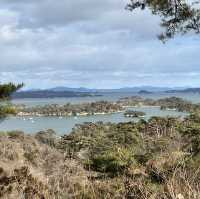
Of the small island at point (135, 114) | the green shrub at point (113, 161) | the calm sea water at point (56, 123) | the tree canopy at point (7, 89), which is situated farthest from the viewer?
the small island at point (135, 114)

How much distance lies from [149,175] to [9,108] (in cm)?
752

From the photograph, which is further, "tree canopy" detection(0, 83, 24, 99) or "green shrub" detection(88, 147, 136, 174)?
"tree canopy" detection(0, 83, 24, 99)

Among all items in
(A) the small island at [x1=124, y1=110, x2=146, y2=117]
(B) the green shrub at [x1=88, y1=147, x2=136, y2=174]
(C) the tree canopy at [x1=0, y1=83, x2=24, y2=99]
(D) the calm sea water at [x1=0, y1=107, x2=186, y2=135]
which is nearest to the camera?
(B) the green shrub at [x1=88, y1=147, x2=136, y2=174]

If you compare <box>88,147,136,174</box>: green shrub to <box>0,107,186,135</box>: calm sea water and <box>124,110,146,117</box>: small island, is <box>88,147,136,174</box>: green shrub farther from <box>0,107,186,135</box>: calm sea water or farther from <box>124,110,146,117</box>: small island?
<box>124,110,146,117</box>: small island

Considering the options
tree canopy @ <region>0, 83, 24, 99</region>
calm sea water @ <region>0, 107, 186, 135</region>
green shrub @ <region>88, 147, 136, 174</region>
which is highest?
tree canopy @ <region>0, 83, 24, 99</region>

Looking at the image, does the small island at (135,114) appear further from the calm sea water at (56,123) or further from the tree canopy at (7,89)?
the tree canopy at (7,89)

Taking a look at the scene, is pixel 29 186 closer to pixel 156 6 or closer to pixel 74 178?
pixel 74 178

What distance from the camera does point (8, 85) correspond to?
12242 millimetres

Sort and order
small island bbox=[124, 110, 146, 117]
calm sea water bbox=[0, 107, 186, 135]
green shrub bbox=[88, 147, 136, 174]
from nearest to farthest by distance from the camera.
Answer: green shrub bbox=[88, 147, 136, 174] < calm sea water bbox=[0, 107, 186, 135] < small island bbox=[124, 110, 146, 117]

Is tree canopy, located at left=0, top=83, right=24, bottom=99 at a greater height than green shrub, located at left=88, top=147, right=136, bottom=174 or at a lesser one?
greater

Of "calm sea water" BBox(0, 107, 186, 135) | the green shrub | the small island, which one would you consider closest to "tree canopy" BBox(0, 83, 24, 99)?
the green shrub

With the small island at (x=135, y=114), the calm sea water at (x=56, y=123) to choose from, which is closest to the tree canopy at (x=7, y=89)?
the calm sea water at (x=56, y=123)

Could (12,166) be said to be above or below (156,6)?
below

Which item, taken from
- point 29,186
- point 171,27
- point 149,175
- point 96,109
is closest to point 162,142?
point 171,27
